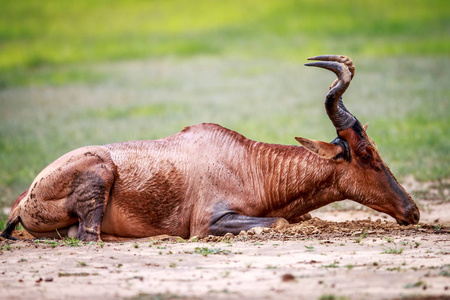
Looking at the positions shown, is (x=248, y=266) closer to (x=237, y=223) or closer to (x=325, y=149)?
(x=237, y=223)

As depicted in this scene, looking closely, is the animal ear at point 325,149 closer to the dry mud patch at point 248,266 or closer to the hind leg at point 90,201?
the dry mud patch at point 248,266

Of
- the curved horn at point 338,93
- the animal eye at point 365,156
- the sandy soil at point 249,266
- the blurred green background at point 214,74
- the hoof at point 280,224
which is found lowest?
the sandy soil at point 249,266

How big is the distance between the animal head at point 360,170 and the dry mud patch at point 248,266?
334 millimetres

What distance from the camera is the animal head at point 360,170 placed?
9516 mm

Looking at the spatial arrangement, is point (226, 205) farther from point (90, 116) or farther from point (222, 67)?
point (222, 67)

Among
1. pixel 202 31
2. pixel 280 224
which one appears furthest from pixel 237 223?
pixel 202 31

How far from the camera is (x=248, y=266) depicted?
7.25 metres

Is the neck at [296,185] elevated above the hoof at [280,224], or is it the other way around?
the neck at [296,185]

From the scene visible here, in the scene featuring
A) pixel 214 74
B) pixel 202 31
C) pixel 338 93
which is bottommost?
pixel 338 93

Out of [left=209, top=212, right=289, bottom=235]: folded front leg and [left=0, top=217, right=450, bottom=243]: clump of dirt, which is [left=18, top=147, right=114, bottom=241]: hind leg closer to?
[left=0, top=217, right=450, bottom=243]: clump of dirt

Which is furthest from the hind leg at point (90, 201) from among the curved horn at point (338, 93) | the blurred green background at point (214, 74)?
the blurred green background at point (214, 74)

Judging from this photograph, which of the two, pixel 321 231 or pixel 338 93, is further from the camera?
pixel 338 93

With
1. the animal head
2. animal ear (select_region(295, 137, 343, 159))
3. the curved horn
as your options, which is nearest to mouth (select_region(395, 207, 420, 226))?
the animal head

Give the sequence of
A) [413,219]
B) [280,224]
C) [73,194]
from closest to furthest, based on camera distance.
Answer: [280,224] < [73,194] < [413,219]
